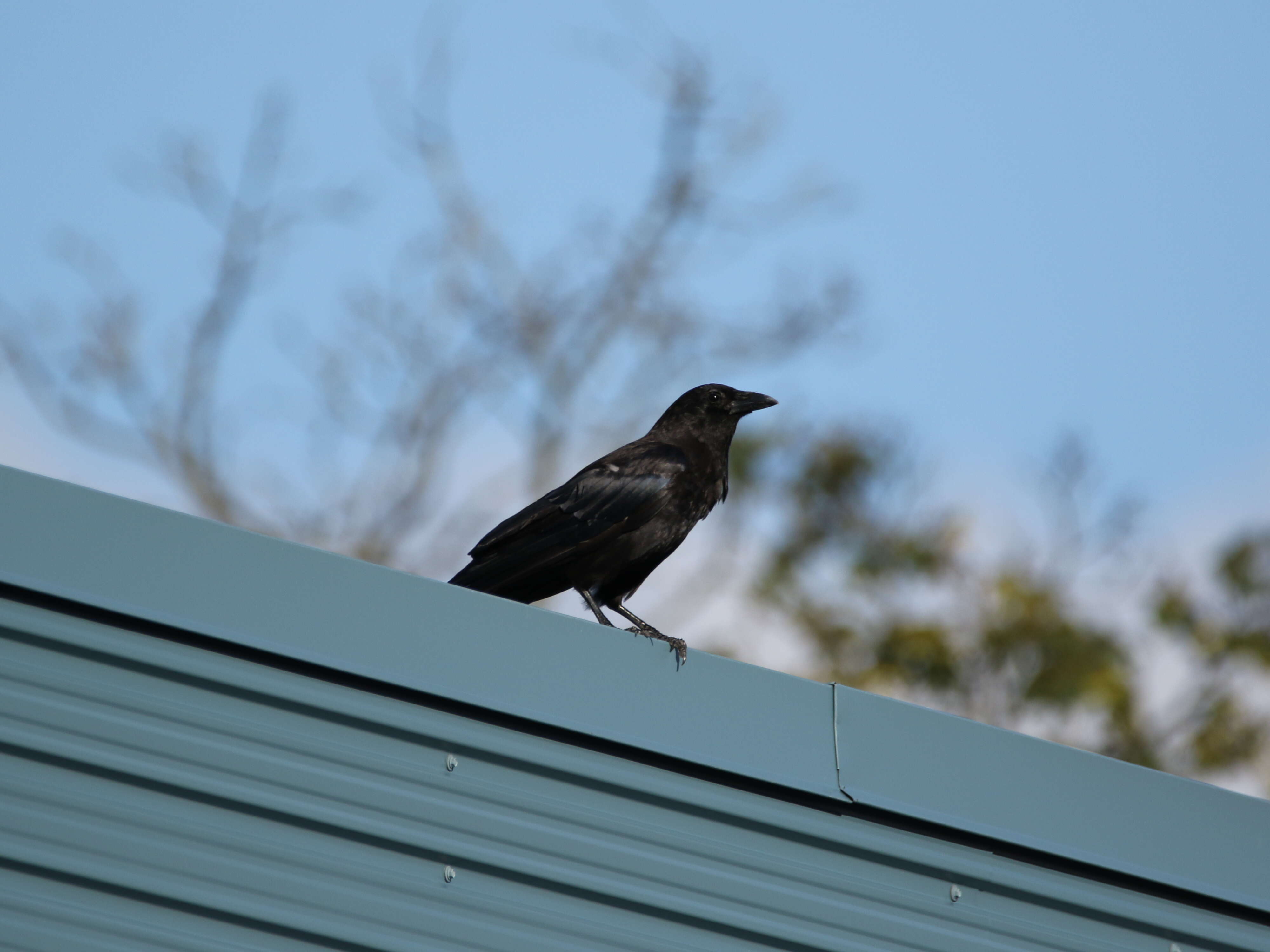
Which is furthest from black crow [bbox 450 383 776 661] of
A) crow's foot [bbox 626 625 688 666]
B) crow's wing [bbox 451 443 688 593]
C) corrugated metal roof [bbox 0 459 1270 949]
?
corrugated metal roof [bbox 0 459 1270 949]

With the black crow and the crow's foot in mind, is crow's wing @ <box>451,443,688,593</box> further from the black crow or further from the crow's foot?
the crow's foot

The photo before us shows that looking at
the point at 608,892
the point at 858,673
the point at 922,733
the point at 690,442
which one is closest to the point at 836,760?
the point at 922,733

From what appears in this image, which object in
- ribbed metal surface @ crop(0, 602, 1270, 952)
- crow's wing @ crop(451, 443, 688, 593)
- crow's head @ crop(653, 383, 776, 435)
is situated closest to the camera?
ribbed metal surface @ crop(0, 602, 1270, 952)

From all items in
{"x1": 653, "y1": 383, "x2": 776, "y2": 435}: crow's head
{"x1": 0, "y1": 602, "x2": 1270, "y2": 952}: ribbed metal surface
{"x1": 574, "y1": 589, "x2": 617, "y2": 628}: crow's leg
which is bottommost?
{"x1": 0, "y1": 602, "x2": 1270, "y2": 952}: ribbed metal surface

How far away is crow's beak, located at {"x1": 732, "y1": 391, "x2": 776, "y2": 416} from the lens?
6.01 m

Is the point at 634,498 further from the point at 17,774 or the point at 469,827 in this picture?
the point at 17,774

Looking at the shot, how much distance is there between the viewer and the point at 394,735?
2.60m

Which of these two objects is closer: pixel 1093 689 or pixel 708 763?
pixel 708 763

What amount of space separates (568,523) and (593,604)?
498mm

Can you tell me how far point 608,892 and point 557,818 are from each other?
175mm

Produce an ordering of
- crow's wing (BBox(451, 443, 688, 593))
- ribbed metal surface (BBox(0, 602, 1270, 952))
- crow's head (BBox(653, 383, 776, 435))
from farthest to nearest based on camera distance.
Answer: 1. crow's head (BBox(653, 383, 776, 435))
2. crow's wing (BBox(451, 443, 688, 593))
3. ribbed metal surface (BBox(0, 602, 1270, 952))

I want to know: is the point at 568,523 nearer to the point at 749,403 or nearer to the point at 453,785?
the point at 749,403

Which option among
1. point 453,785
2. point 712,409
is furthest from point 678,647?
point 712,409

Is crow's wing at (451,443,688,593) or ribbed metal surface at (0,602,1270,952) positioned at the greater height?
crow's wing at (451,443,688,593)
